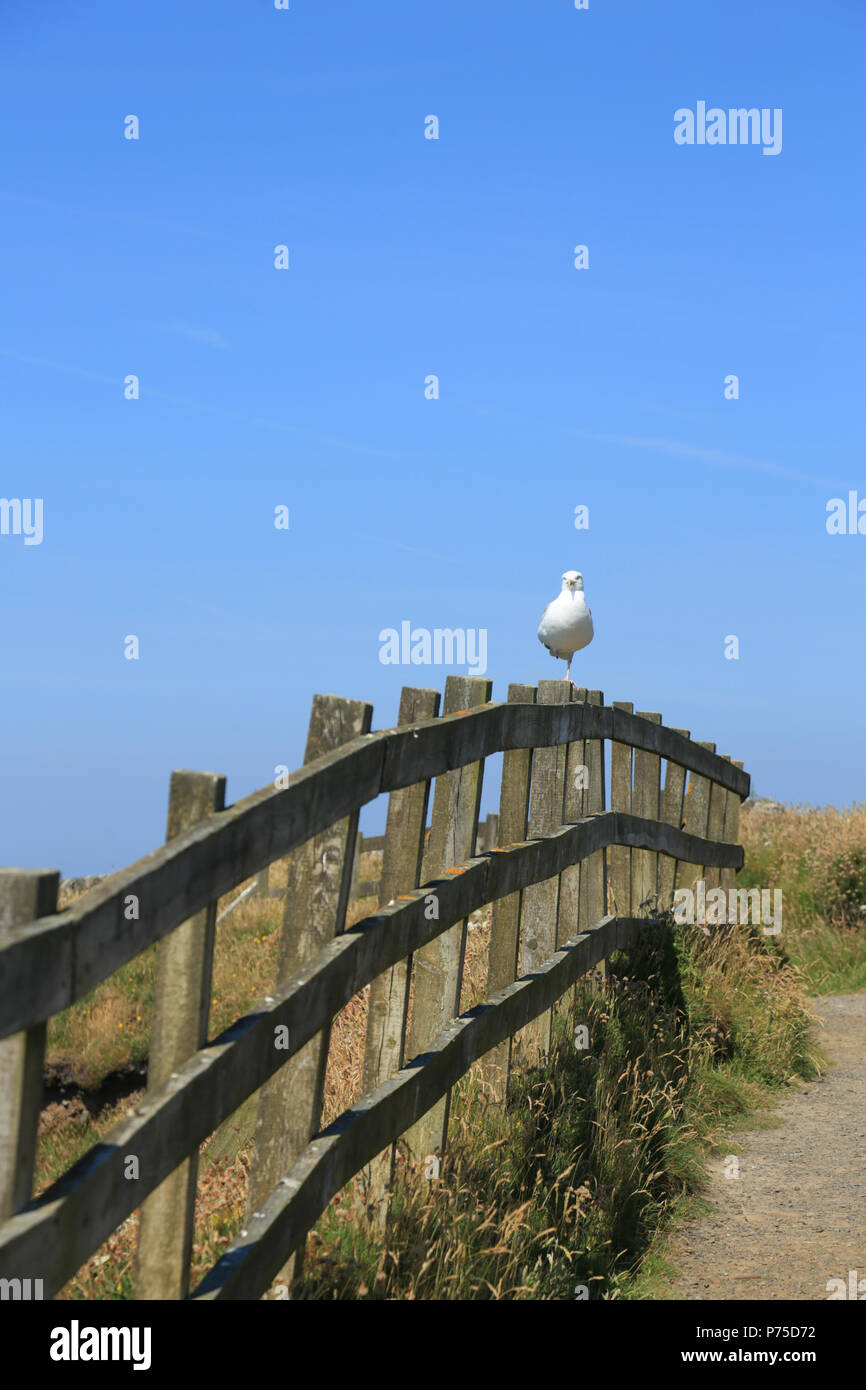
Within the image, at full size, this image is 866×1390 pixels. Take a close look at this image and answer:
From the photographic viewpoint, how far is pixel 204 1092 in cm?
301

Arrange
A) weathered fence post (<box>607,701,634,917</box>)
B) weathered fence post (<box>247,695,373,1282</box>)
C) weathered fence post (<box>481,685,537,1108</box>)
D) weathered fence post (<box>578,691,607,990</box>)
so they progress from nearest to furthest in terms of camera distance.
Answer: weathered fence post (<box>247,695,373,1282</box>) → weathered fence post (<box>481,685,537,1108</box>) → weathered fence post (<box>578,691,607,990</box>) → weathered fence post (<box>607,701,634,917</box>)

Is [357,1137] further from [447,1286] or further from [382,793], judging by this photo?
[382,793]

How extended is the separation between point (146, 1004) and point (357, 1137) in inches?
442

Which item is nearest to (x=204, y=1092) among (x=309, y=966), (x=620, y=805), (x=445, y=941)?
(x=309, y=966)

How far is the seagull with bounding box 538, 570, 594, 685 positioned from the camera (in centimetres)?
993

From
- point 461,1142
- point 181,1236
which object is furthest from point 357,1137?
point 461,1142

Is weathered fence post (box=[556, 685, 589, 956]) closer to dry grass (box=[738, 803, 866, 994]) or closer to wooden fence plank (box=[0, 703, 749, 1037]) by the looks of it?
wooden fence plank (box=[0, 703, 749, 1037])

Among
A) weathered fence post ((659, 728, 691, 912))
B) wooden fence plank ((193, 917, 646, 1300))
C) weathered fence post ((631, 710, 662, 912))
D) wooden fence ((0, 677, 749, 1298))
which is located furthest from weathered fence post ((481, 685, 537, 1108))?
weathered fence post ((659, 728, 691, 912))

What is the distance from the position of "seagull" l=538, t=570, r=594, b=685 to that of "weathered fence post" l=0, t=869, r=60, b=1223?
7567mm

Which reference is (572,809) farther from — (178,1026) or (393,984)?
(178,1026)

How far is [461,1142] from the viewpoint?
5.03 metres

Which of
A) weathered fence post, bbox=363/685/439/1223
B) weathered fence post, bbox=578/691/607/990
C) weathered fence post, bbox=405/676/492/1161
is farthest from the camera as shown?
weathered fence post, bbox=578/691/607/990

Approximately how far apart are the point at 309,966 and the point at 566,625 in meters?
6.57
